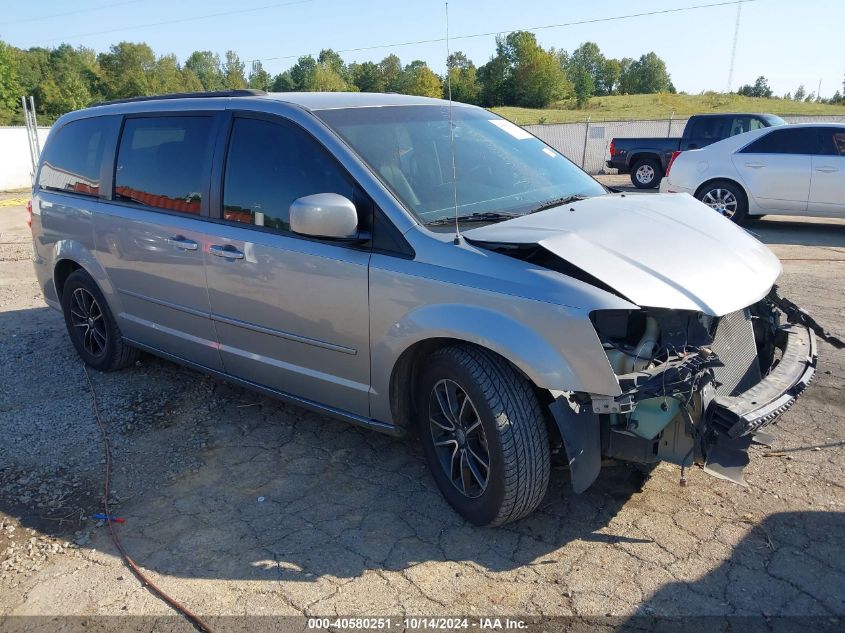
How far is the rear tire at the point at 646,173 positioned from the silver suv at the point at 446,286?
14.2m

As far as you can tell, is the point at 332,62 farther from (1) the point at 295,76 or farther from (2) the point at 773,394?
(2) the point at 773,394

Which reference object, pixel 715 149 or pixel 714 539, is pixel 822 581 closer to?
pixel 714 539

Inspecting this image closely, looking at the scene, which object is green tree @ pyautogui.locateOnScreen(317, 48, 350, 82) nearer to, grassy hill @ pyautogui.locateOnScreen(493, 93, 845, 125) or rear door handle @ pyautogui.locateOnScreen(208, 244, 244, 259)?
grassy hill @ pyautogui.locateOnScreen(493, 93, 845, 125)

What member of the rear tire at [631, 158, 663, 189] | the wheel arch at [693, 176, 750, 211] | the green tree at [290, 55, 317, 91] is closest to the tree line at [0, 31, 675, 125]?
the green tree at [290, 55, 317, 91]

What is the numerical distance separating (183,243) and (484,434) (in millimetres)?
2258

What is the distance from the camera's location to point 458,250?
3104mm

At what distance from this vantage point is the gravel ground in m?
2.82

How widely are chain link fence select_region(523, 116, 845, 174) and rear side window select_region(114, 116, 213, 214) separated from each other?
21240 mm

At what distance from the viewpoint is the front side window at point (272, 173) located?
360cm

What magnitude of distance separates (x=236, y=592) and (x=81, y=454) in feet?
5.88

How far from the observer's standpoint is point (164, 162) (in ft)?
14.7

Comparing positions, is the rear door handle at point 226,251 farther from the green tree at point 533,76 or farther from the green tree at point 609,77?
the green tree at point 609,77

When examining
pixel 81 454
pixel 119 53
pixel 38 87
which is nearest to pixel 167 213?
pixel 81 454

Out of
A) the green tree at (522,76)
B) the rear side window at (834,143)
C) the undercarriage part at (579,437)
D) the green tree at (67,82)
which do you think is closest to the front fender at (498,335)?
the undercarriage part at (579,437)
